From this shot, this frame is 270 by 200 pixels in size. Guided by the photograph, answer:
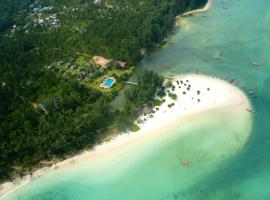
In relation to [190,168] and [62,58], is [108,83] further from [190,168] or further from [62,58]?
[190,168]

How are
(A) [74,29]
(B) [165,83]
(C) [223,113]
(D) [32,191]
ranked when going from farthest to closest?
(A) [74,29], (B) [165,83], (C) [223,113], (D) [32,191]

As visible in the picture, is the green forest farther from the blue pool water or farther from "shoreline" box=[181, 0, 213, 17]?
the blue pool water

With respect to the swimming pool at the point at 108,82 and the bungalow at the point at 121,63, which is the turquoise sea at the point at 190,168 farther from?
the bungalow at the point at 121,63

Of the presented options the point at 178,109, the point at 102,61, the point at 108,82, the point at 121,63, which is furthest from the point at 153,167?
the point at 102,61

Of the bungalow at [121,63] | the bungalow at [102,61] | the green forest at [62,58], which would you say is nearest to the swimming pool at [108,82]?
the green forest at [62,58]

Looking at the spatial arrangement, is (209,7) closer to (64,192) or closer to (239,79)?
(239,79)

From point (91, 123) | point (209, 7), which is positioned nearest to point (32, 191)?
point (91, 123)
